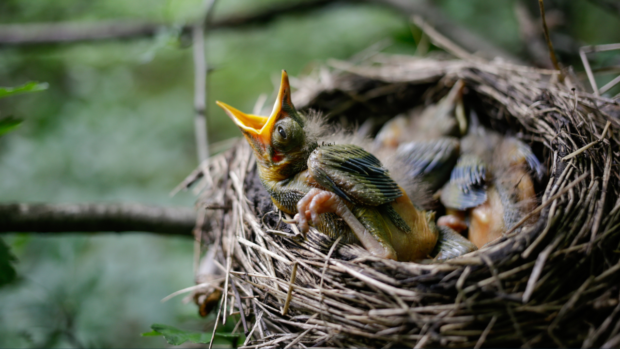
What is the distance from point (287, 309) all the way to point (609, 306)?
2.12 feet

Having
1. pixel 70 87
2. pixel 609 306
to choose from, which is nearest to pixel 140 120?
pixel 70 87

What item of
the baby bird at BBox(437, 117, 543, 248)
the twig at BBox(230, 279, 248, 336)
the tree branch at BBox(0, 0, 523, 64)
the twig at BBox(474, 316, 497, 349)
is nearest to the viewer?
the twig at BBox(474, 316, 497, 349)

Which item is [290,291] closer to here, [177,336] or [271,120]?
[177,336]

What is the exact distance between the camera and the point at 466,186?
1157 millimetres

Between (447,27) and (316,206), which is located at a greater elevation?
(447,27)

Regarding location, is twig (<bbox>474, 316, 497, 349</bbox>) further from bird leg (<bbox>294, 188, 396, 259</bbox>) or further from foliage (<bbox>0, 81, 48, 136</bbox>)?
foliage (<bbox>0, 81, 48, 136</bbox>)

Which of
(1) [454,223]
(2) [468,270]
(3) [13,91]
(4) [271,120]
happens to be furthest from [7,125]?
(1) [454,223]

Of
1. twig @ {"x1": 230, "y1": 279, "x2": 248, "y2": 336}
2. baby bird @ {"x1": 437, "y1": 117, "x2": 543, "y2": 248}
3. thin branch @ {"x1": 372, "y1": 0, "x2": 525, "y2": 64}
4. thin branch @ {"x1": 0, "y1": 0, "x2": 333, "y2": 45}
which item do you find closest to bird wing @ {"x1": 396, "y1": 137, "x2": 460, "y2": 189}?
baby bird @ {"x1": 437, "y1": 117, "x2": 543, "y2": 248}

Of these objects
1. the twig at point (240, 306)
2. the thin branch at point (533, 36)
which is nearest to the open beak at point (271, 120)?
the twig at point (240, 306)

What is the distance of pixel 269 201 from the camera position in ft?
3.56

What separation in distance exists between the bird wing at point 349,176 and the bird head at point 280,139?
64 millimetres

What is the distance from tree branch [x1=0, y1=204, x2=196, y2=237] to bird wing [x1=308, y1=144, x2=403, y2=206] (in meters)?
0.64

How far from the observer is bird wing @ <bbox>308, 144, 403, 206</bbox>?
878 mm

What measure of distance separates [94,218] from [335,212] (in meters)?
0.84
